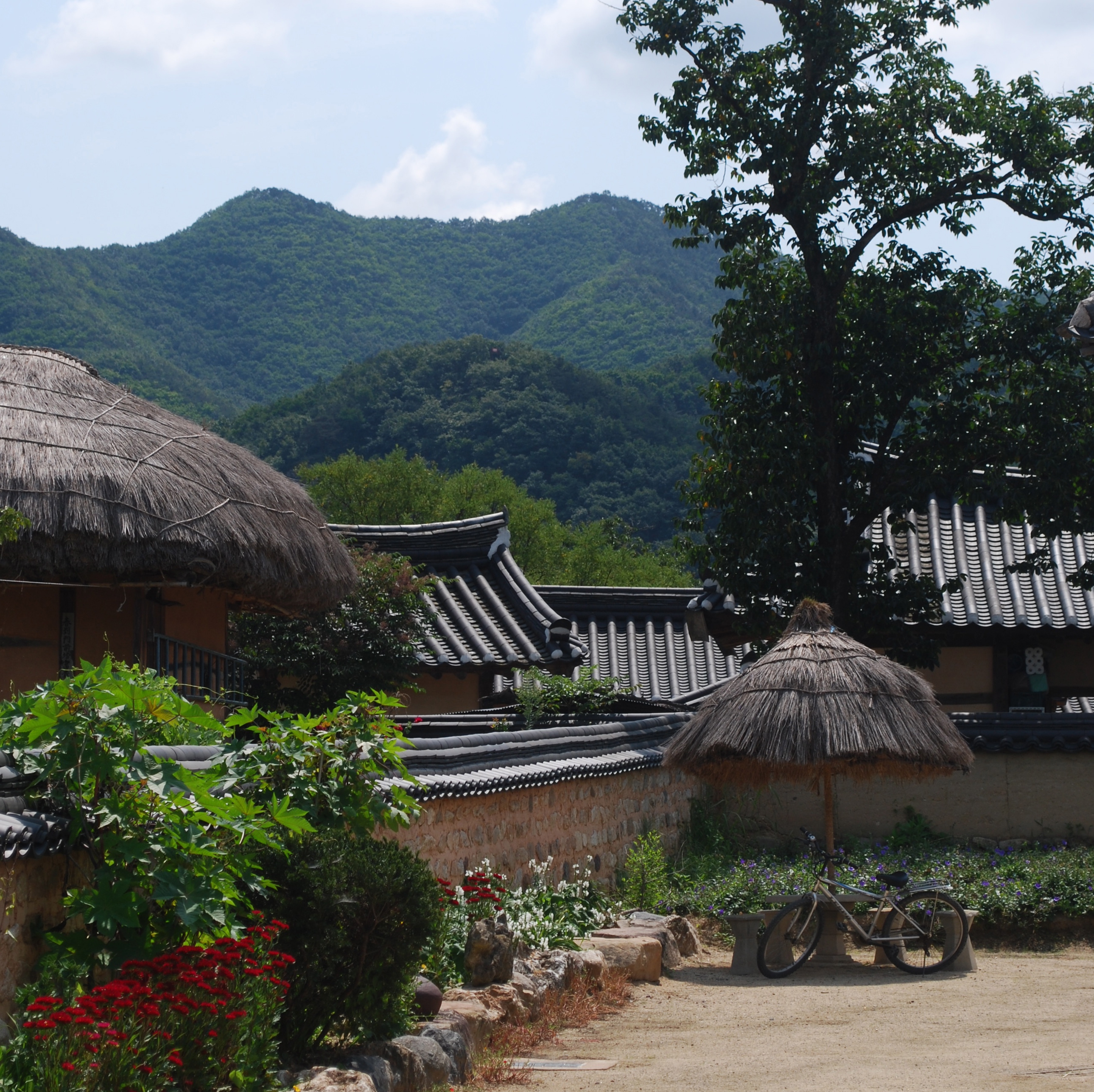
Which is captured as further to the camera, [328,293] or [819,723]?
[328,293]

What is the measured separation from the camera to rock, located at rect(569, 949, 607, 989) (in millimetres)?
8047

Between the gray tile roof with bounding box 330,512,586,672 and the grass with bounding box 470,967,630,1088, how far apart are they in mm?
8312

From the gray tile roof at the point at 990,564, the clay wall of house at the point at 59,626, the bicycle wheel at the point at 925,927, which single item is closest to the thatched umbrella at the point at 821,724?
the bicycle wheel at the point at 925,927

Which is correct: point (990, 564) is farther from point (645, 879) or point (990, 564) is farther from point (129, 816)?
point (129, 816)

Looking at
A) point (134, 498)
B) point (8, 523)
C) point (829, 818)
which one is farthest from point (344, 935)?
point (829, 818)

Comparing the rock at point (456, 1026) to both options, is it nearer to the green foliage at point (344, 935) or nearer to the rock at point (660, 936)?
the green foliage at point (344, 935)

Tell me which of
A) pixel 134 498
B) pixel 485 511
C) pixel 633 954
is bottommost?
pixel 633 954

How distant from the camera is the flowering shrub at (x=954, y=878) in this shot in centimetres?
1073

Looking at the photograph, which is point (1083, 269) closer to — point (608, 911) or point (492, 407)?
point (608, 911)

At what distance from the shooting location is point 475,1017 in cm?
643

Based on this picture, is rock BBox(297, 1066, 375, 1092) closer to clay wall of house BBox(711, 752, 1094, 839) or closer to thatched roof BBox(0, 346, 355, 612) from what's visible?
thatched roof BBox(0, 346, 355, 612)

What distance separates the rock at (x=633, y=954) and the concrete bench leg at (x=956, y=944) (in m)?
2.18

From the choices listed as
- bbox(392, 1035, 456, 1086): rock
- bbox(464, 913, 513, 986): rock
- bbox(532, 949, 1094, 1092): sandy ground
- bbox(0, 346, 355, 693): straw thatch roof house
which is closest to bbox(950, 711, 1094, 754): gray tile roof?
bbox(532, 949, 1094, 1092): sandy ground

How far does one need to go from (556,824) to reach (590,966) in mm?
2137
